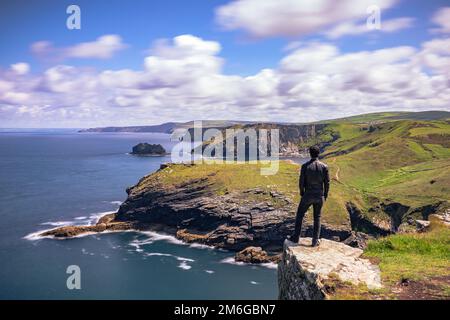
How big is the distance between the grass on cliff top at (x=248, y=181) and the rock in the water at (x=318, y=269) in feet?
235

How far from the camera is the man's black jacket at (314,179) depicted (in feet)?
55.5

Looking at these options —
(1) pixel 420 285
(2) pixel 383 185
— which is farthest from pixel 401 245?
(2) pixel 383 185

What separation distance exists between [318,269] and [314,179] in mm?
4235

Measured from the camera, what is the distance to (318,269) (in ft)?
46.4

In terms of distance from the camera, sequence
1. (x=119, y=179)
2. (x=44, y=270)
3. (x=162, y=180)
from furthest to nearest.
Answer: (x=119, y=179)
(x=162, y=180)
(x=44, y=270)

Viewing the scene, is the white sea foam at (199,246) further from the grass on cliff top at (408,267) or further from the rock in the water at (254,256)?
the grass on cliff top at (408,267)

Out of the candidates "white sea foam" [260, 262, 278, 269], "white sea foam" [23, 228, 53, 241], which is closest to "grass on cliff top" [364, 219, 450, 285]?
"white sea foam" [260, 262, 278, 269]

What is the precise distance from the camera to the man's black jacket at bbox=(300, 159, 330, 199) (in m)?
16.9

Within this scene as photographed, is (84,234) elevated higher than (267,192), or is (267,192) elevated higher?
(267,192)

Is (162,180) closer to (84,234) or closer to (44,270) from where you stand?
(84,234)

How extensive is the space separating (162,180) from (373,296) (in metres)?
99.3

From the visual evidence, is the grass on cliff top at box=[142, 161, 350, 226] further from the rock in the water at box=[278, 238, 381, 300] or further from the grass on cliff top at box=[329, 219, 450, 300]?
the rock in the water at box=[278, 238, 381, 300]

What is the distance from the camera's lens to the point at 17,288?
60.2 meters

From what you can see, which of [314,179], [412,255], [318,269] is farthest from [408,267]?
[314,179]
